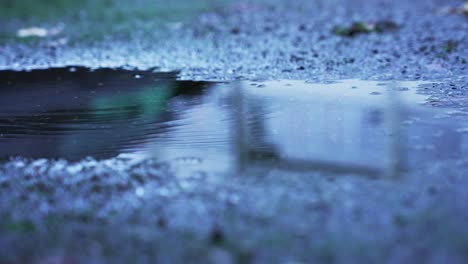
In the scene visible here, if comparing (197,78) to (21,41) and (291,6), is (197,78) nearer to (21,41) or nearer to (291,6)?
(21,41)

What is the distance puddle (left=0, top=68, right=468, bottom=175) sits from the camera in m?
3.07

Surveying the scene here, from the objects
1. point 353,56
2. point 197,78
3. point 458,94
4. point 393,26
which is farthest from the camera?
point 393,26

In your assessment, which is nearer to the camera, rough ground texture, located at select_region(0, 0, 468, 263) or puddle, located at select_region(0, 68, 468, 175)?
rough ground texture, located at select_region(0, 0, 468, 263)

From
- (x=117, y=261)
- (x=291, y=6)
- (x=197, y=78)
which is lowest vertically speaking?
(x=117, y=261)

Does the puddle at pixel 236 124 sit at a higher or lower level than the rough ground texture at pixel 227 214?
higher

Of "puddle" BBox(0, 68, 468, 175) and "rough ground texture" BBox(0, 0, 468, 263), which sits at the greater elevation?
"puddle" BBox(0, 68, 468, 175)

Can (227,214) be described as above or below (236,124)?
below

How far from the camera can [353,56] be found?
6020 millimetres

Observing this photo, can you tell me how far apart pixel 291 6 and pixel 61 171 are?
982 cm

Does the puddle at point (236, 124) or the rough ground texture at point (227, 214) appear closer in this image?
the rough ground texture at point (227, 214)

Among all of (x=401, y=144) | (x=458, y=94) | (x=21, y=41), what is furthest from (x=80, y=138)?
(x=21, y=41)

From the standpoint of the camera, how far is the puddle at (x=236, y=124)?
3.07 metres

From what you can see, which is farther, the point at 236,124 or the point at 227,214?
the point at 236,124

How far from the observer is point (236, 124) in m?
3.75
